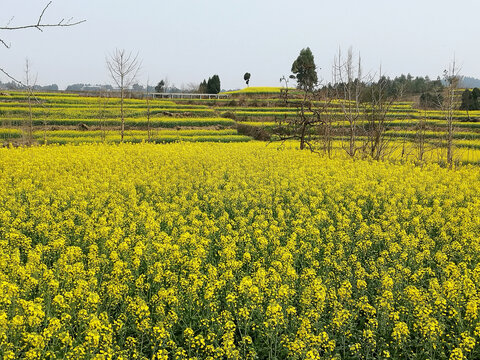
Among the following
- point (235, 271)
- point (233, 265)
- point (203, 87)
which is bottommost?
point (235, 271)

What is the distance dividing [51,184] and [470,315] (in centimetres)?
1098

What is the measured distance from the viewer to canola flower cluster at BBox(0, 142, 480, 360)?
4703 millimetres

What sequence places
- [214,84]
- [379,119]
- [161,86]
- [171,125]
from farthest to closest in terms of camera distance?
[161,86]
[214,84]
[171,125]
[379,119]

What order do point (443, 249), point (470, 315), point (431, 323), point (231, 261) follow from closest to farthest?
point (431, 323), point (470, 315), point (231, 261), point (443, 249)

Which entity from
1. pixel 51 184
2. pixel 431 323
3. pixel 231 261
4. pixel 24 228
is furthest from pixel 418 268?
pixel 51 184

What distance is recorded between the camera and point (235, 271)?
654 cm

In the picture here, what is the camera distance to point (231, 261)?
6285mm

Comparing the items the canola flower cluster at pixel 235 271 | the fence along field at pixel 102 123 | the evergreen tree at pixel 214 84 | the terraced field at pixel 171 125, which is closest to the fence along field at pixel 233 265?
the canola flower cluster at pixel 235 271

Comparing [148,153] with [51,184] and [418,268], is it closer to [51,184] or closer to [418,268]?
[51,184]

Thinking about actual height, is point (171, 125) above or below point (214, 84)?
below

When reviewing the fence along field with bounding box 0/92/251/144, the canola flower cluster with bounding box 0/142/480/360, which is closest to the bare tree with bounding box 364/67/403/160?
the canola flower cluster with bounding box 0/142/480/360

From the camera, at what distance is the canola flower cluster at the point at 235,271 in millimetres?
4703

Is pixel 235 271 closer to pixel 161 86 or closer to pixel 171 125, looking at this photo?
pixel 171 125

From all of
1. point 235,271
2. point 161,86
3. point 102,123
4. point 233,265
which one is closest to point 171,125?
point 102,123
